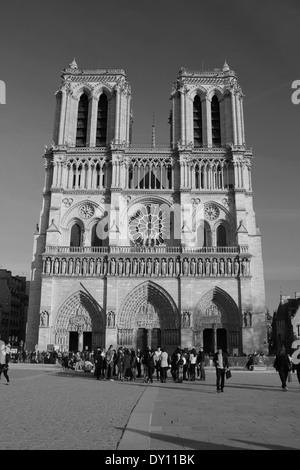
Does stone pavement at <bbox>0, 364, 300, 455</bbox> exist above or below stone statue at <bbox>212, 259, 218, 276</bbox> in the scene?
below

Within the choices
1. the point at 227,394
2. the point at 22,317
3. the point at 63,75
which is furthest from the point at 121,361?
the point at 22,317

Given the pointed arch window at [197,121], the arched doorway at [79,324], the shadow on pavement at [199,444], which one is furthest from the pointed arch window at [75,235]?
the shadow on pavement at [199,444]

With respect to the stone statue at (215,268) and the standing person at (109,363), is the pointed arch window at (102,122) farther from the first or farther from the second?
the standing person at (109,363)

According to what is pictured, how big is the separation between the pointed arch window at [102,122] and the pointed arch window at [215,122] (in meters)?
11.3

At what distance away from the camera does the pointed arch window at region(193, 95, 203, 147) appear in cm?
4581

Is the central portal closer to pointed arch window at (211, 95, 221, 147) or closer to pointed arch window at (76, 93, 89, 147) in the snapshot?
pointed arch window at (211, 95, 221, 147)

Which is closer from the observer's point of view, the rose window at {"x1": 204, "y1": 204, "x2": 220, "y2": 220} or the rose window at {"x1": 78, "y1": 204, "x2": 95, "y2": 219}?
the rose window at {"x1": 204, "y1": 204, "x2": 220, "y2": 220}

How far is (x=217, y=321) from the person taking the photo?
128 feet

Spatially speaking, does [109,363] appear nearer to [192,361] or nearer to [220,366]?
[192,361]

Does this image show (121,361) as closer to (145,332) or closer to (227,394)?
(227,394)

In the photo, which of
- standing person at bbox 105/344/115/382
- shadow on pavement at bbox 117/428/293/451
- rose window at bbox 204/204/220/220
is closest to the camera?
shadow on pavement at bbox 117/428/293/451

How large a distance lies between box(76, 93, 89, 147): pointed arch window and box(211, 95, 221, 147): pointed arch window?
13.3m

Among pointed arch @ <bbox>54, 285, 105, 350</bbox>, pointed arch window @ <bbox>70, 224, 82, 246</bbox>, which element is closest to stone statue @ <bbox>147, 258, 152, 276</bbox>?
pointed arch @ <bbox>54, 285, 105, 350</bbox>

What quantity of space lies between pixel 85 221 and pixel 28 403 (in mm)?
31791
